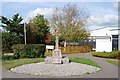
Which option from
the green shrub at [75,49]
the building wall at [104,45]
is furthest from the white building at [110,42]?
the green shrub at [75,49]

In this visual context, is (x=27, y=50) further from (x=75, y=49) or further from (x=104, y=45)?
(x=75, y=49)

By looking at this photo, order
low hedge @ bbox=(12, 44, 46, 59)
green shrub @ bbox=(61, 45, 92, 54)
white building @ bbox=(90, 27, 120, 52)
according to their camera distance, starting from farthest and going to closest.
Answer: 1. green shrub @ bbox=(61, 45, 92, 54)
2. white building @ bbox=(90, 27, 120, 52)
3. low hedge @ bbox=(12, 44, 46, 59)

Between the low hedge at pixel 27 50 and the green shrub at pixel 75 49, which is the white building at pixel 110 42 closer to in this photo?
the green shrub at pixel 75 49

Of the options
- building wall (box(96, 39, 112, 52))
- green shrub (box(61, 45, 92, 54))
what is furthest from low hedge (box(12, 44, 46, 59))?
green shrub (box(61, 45, 92, 54))

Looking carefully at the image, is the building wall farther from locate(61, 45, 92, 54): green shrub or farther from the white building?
locate(61, 45, 92, 54): green shrub

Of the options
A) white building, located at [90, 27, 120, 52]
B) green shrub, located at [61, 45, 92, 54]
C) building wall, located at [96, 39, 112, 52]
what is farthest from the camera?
green shrub, located at [61, 45, 92, 54]

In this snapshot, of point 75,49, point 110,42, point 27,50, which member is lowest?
point 75,49

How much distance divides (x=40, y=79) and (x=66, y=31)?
28.2 m

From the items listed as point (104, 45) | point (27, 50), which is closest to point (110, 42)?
point (104, 45)

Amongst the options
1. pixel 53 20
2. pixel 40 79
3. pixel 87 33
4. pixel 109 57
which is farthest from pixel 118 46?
pixel 40 79

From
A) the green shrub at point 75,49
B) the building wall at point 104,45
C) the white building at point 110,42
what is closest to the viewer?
the white building at point 110,42

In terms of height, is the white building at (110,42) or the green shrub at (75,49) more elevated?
the white building at (110,42)

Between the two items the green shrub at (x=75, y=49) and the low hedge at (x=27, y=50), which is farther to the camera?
the green shrub at (x=75, y=49)

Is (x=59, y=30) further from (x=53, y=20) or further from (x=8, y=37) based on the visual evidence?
(x=8, y=37)
